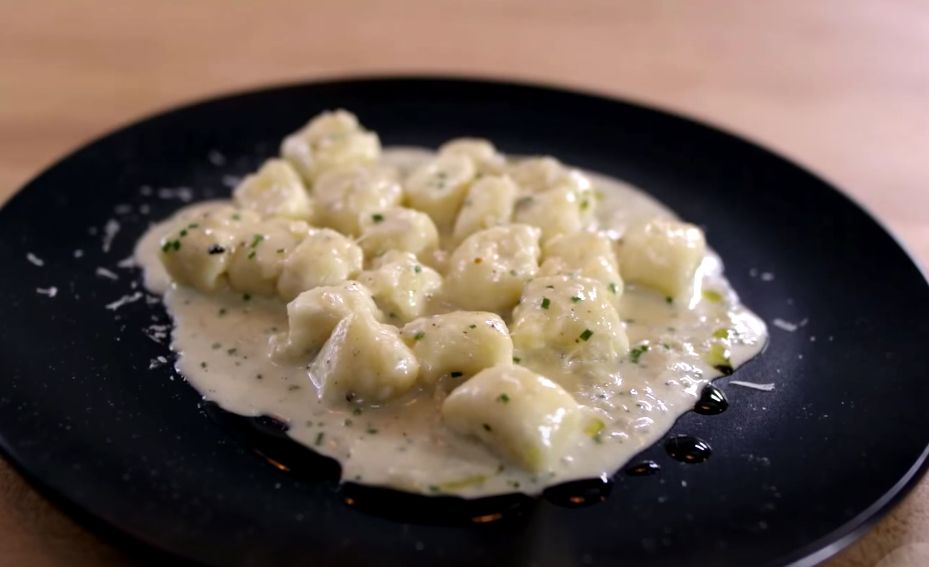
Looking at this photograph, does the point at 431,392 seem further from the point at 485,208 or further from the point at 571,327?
the point at 485,208

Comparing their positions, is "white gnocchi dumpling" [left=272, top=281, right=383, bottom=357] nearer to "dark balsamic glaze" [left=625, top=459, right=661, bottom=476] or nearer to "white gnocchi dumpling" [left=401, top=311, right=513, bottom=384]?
"white gnocchi dumpling" [left=401, top=311, right=513, bottom=384]

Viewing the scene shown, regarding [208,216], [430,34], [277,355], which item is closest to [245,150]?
[208,216]

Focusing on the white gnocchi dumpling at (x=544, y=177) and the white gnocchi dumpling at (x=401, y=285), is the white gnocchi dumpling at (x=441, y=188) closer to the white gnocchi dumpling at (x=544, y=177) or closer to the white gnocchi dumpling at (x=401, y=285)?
the white gnocchi dumpling at (x=544, y=177)

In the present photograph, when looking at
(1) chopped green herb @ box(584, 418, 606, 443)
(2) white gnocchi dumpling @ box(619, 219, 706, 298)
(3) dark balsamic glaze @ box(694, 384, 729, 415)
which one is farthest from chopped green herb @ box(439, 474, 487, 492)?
(2) white gnocchi dumpling @ box(619, 219, 706, 298)

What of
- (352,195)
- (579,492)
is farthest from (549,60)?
(579,492)

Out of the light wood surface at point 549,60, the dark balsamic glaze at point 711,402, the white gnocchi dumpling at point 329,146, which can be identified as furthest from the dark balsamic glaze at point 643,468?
the light wood surface at point 549,60
